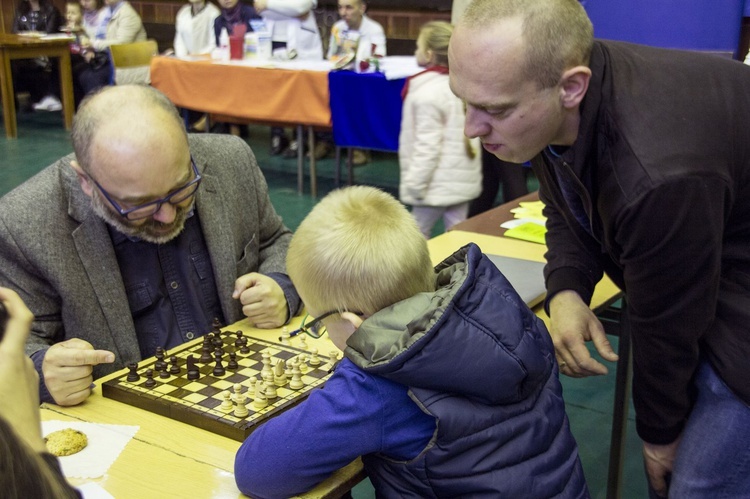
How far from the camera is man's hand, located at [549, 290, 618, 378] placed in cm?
192

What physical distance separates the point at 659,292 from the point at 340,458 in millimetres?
646

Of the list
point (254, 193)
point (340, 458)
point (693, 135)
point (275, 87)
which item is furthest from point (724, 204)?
point (275, 87)

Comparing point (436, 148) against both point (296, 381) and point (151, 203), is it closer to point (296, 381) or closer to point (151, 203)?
point (151, 203)

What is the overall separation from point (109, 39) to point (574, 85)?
374 inches

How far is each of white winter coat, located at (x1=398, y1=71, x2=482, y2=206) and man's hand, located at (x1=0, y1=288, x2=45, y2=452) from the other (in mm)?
3397

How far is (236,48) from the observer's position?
737cm

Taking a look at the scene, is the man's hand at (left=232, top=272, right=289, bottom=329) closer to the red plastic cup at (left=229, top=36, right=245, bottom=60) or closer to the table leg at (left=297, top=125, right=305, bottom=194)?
the table leg at (left=297, top=125, right=305, bottom=194)

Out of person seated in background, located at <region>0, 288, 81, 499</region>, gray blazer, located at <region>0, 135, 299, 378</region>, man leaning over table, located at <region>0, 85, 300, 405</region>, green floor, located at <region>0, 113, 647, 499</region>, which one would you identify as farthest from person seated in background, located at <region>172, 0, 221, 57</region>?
person seated in background, located at <region>0, 288, 81, 499</region>

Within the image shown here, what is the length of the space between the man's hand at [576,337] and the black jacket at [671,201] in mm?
181

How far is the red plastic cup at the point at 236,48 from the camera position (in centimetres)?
734

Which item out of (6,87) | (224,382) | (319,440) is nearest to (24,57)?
(6,87)

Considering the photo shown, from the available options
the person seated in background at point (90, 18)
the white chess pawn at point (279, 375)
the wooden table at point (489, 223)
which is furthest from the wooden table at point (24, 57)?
the white chess pawn at point (279, 375)

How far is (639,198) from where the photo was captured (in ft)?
4.72

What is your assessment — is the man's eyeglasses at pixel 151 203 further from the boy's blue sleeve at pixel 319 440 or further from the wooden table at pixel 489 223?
the wooden table at pixel 489 223
